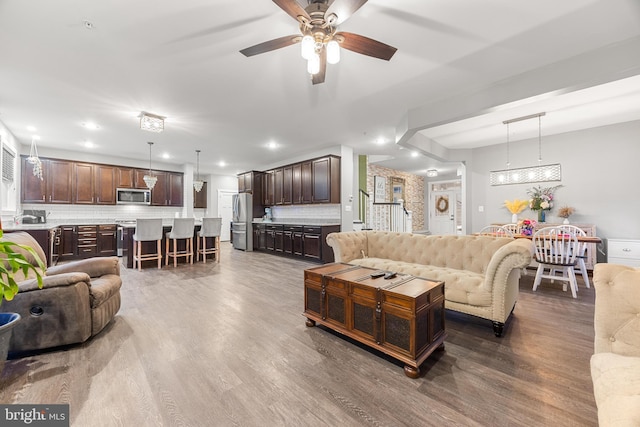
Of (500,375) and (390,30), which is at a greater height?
(390,30)

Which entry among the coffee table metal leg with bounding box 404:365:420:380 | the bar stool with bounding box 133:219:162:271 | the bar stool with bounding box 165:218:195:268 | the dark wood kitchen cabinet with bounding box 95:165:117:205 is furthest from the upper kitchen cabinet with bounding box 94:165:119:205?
the coffee table metal leg with bounding box 404:365:420:380

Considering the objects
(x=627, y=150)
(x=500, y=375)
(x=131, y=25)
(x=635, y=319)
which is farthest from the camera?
(x=627, y=150)

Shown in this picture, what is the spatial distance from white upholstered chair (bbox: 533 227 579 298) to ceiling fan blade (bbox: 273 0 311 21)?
160 inches

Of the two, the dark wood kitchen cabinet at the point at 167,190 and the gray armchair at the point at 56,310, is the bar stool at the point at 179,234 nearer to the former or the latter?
the dark wood kitchen cabinet at the point at 167,190

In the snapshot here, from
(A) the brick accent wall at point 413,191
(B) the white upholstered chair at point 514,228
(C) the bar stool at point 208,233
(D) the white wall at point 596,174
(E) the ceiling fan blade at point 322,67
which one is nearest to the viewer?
(E) the ceiling fan blade at point 322,67

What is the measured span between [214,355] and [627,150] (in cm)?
708

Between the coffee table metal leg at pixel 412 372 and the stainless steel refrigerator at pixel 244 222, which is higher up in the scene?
the stainless steel refrigerator at pixel 244 222

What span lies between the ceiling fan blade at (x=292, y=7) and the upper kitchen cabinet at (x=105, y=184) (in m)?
7.47

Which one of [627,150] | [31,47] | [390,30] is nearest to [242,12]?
[390,30]

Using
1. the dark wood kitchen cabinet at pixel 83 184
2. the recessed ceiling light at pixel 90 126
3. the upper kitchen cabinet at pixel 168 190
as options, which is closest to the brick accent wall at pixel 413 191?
the upper kitchen cabinet at pixel 168 190

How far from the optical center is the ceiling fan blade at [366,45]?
75.8 inches

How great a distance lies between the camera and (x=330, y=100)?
361 centimetres

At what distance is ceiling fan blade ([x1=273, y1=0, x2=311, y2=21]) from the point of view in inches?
64.7

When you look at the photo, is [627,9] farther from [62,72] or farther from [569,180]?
[62,72]
